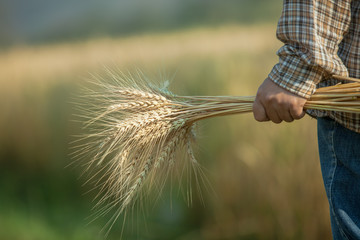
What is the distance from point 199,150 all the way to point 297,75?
1.24 meters

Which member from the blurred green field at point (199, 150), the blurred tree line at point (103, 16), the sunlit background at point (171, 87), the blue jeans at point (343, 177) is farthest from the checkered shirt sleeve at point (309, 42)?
the blurred tree line at point (103, 16)

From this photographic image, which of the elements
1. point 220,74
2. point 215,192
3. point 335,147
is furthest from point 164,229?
point 335,147

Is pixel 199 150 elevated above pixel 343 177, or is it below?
below

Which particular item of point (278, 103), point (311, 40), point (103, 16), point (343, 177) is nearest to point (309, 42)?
point (311, 40)

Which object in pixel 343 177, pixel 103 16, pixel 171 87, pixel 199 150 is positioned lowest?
pixel 199 150

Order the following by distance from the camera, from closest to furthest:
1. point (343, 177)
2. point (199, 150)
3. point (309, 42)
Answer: point (309, 42) < point (343, 177) < point (199, 150)

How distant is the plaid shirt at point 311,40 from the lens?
0.91 meters

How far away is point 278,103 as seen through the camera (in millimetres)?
938

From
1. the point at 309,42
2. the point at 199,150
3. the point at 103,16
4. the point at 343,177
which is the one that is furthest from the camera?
the point at 103,16

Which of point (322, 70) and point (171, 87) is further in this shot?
point (171, 87)

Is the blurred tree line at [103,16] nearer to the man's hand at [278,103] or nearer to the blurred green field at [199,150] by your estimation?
the blurred green field at [199,150]

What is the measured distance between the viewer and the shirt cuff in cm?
93

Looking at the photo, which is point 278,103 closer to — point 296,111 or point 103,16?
point 296,111

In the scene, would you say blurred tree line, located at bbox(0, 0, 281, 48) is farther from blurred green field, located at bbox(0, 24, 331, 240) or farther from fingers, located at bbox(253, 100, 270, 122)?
fingers, located at bbox(253, 100, 270, 122)
